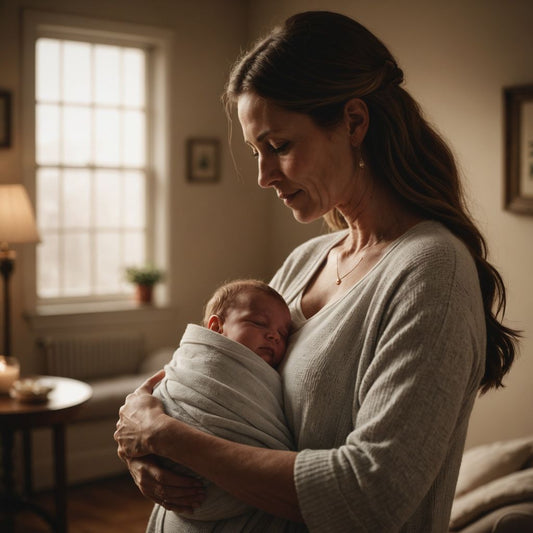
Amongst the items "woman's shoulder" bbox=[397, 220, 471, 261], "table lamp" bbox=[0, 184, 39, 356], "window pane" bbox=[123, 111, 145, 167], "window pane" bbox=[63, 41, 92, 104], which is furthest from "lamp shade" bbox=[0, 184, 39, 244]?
"woman's shoulder" bbox=[397, 220, 471, 261]

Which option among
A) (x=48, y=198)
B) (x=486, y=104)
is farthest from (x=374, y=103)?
(x=48, y=198)

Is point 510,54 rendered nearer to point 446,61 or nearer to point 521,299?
point 446,61

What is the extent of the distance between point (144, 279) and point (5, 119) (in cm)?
148

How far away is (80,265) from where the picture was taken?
5.25 m

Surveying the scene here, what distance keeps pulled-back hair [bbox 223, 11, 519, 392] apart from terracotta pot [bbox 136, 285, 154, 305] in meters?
4.02

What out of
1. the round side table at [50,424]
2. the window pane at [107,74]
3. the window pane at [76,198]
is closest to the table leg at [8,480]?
the round side table at [50,424]

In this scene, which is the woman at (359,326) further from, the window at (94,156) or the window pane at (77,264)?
the window pane at (77,264)

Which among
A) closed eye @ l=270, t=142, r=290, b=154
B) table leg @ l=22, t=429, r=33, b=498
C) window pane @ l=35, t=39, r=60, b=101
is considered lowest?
table leg @ l=22, t=429, r=33, b=498

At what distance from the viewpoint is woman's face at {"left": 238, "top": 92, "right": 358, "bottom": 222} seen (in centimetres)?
132

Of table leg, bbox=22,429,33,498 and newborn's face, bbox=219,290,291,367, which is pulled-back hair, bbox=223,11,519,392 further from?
table leg, bbox=22,429,33,498

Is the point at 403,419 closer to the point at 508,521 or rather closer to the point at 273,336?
the point at 273,336

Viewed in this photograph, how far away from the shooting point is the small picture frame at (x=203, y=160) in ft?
18.0

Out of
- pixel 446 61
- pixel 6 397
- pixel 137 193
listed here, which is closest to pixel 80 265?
pixel 137 193

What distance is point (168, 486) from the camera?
135 cm
